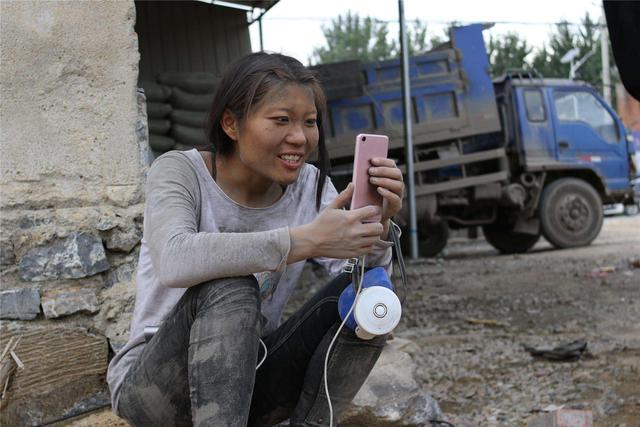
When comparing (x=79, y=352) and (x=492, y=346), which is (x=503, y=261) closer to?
(x=492, y=346)

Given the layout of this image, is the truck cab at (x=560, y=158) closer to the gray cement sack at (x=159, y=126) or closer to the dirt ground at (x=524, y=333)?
the dirt ground at (x=524, y=333)

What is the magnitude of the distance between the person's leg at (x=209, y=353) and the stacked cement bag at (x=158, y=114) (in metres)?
4.94

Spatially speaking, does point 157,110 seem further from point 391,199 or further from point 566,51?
point 566,51

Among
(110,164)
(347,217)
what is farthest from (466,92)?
(347,217)

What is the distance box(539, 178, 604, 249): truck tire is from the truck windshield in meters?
0.77

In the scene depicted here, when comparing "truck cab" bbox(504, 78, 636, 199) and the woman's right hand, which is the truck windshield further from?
the woman's right hand

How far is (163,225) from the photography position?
5.49ft

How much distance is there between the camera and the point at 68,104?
2570 mm

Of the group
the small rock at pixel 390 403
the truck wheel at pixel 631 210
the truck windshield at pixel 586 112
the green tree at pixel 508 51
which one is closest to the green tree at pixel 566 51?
the green tree at pixel 508 51

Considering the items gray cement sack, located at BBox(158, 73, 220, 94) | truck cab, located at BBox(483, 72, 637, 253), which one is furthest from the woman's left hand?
truck cab, located at BBox(483, 72, 637, 253)

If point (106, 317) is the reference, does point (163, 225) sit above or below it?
above

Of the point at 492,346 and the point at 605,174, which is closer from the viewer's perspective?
the point at 492,346

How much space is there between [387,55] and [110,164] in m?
30.8

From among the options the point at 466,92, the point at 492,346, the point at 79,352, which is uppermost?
the point at 466,92
